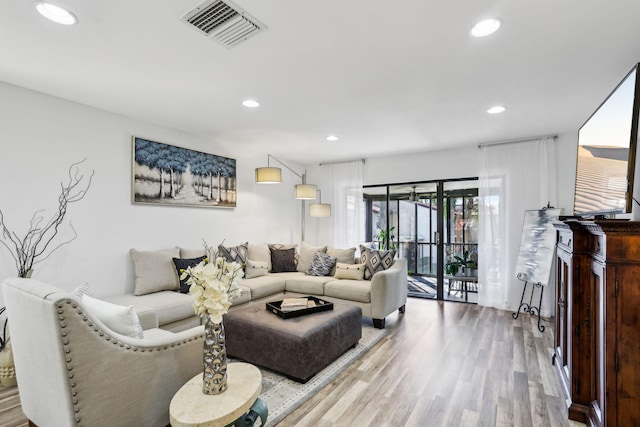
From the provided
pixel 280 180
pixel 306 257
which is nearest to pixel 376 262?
pixel 306 257

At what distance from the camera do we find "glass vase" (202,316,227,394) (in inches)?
59.0

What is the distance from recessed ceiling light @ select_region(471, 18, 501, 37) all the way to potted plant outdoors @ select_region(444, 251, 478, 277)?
3.94 metres

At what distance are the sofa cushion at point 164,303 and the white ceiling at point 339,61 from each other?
200cm

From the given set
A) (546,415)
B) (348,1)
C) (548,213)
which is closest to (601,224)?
(546,415)

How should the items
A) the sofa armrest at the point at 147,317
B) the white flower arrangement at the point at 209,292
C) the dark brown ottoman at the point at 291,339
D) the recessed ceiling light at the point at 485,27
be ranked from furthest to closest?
the sofa armrest at the point at 147,317 < the dark brown ottoman at the point at 291,339 < the recessed ceiling light at the point at 485,27 < the white flower arrangement at the point at 209,292

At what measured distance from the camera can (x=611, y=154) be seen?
6.88ft

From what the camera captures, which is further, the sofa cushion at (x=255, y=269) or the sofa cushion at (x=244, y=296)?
the sofa cushion at (x=255, y=269)

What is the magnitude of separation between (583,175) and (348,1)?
7.51 ft

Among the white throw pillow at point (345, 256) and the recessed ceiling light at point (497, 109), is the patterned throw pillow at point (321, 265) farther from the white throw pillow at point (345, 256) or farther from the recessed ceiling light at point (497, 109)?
the recessed ceiling light at point (497, 109)

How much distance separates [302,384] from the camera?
2.48 meters

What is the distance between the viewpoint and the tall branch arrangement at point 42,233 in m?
2.81

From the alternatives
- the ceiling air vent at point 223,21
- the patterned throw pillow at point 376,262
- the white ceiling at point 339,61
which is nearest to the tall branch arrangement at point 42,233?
the white ceiling at point 339,61

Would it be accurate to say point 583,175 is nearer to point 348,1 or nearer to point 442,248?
point 348,1

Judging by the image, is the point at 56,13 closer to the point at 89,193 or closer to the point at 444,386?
the point at 89,193
